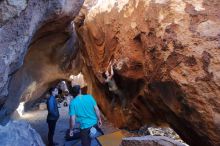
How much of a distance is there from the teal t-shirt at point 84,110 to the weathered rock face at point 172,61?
3.98 ft

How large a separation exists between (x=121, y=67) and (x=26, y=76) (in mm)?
4102

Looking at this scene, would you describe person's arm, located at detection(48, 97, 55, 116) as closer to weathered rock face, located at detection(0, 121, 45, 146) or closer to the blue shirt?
the blue shirt

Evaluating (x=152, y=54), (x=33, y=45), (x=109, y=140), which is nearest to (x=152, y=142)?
(x=152, y=54)

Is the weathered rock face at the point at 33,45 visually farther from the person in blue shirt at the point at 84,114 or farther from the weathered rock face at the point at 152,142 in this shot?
the weathered rock face at the point at 152,142

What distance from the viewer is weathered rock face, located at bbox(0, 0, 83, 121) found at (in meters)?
3.88

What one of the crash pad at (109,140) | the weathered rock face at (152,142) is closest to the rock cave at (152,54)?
the weathered rock face at (152,142)

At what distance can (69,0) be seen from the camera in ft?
21.6

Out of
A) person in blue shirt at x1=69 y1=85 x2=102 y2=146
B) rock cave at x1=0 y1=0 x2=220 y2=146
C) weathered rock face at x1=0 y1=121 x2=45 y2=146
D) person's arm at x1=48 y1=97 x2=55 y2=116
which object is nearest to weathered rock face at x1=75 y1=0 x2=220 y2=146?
rock cave at x1=0 y1=0 x2=220 y2=146

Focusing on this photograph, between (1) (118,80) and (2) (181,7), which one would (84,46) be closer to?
(1) (118,80)

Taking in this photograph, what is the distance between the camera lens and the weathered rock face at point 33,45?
388 cm

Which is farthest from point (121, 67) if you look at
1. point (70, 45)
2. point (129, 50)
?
Answer: point (70, 45)

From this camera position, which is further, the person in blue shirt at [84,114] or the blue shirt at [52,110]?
the blue shirt at [52,110]

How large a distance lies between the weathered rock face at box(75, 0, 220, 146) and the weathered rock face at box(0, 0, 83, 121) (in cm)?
147

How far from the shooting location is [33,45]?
831 centimetres
